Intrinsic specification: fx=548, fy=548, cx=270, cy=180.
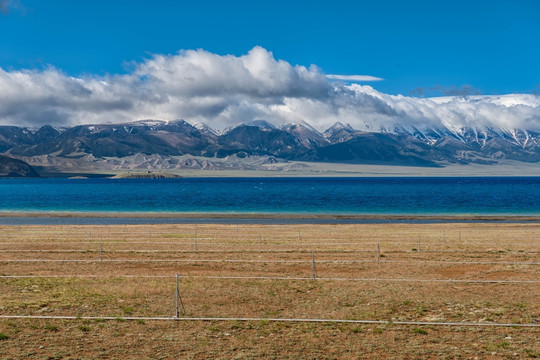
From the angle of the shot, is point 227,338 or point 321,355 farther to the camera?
point 227,338

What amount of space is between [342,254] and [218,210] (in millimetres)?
85140

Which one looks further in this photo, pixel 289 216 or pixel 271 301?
pixel 289 216

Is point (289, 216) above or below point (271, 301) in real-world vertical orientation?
below

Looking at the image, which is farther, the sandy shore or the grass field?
the sandy shore

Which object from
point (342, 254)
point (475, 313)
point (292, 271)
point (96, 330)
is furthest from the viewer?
point (342, 254)

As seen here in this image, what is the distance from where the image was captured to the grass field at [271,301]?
2083 cm

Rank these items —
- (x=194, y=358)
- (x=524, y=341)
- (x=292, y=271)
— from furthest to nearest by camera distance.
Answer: (x=292, y=271) → (x=524, y=341) → (x=194, y=358)

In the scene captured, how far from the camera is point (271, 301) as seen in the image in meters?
28.2

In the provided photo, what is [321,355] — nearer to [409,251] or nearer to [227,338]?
[227,338]

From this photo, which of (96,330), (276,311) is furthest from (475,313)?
(96,330)

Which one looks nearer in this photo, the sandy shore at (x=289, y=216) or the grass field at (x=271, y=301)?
the grass field at (x=271, y=301)

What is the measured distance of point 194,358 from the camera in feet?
64.4

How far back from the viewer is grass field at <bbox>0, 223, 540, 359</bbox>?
2083 cm

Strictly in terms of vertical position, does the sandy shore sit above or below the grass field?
below
